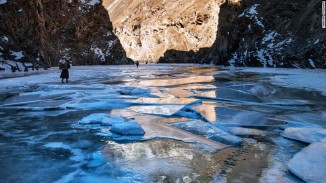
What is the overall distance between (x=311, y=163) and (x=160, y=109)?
5.16 meters

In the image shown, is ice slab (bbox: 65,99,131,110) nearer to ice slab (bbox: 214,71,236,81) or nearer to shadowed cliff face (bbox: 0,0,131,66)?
ice slab (bbox: 214,71,236,81)

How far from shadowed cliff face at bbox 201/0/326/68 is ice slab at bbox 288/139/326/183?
26970 millimetres

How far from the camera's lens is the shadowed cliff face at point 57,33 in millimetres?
39287

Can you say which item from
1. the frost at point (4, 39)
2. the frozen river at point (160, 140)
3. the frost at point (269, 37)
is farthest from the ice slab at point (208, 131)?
the frost at point (269, 37)

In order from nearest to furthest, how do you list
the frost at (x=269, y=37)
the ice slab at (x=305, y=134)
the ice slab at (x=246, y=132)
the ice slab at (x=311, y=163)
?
1. the ice slab at (x=311, y=163)
2. the ice slab at (x=305, y=134)
3. the ice slab at (x=246, y=132)
4. the frost at (x=269, y=37)

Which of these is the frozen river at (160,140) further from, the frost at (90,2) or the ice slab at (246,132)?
the frost at (90,2)

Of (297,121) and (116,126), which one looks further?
(297,121)

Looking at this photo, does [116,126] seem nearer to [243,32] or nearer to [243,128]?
[243,128]

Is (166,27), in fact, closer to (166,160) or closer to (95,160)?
(166,160)

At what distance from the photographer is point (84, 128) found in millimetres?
7070

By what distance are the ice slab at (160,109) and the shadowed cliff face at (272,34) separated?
2426cm

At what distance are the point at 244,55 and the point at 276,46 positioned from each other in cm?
586

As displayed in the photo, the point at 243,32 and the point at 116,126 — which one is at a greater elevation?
the point at 243,32

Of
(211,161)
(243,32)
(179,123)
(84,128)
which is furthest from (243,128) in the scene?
(243,32)
